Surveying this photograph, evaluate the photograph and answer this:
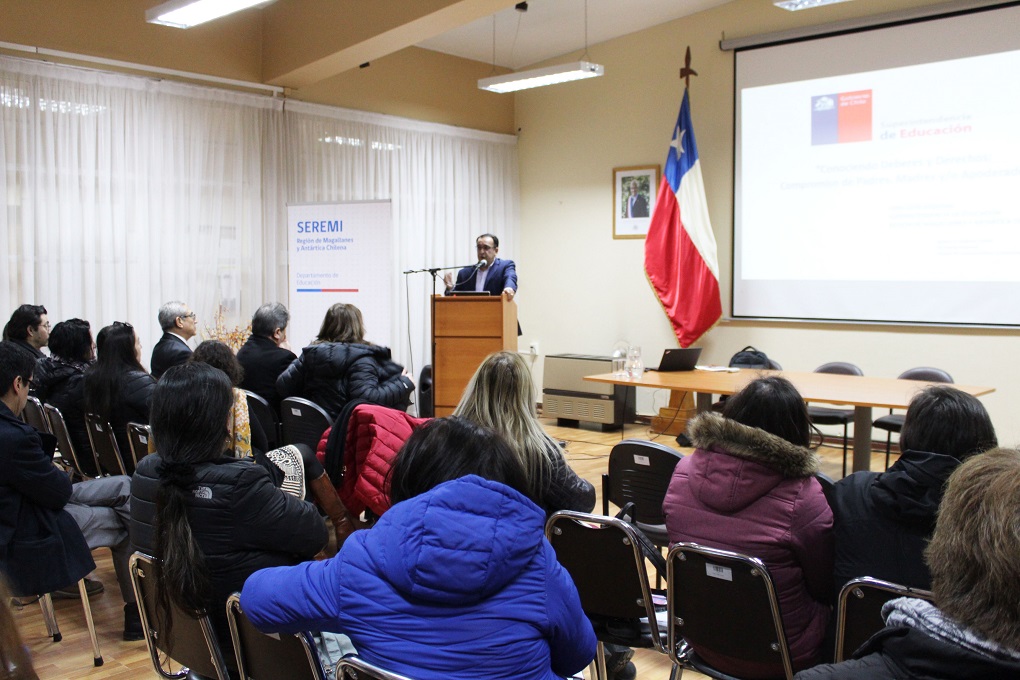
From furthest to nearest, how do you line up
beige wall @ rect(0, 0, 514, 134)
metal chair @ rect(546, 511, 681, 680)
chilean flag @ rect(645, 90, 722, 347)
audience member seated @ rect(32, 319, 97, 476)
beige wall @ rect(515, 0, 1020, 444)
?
chilean flag @ rect(645, 90, 722, 347), beige wall @ rect(515, 0, 1020, 444), beige wall @ rect(0, 0, 514, 134), audience member seated @ rect(32, 319, 97, 476), metal chair @ rect(546, 511, 681, 680)

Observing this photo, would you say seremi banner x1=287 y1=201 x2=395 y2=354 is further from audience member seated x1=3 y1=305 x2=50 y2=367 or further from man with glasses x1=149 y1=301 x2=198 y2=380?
audience member seated x1=3 y1=305 x2=50 y2=367

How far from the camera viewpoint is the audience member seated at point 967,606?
112cm

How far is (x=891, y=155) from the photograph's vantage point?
21.9 feet

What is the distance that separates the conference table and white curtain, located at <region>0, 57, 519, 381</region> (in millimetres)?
3256

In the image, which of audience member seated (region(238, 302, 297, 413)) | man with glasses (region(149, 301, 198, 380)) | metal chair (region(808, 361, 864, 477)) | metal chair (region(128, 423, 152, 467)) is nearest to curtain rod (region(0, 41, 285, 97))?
man with glasses (region(149, 301, 198, 380))

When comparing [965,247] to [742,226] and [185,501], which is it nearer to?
[742,226]

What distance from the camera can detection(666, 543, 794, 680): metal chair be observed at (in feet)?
7.12

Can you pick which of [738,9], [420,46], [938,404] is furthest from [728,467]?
[420,46]

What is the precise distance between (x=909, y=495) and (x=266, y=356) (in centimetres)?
356

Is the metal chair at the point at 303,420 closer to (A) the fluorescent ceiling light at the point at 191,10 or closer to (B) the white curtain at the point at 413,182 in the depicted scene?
(A) the fluorescent ceiling light at the point at 191,10

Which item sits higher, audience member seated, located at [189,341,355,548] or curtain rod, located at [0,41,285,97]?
curtain rod, located at [0,41,285,97]

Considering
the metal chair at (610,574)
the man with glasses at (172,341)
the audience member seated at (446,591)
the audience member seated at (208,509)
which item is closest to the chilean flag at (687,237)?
the man with glasses at (172,341)

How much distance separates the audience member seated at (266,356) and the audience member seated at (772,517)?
3.00 meters

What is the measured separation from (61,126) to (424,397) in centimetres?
334
